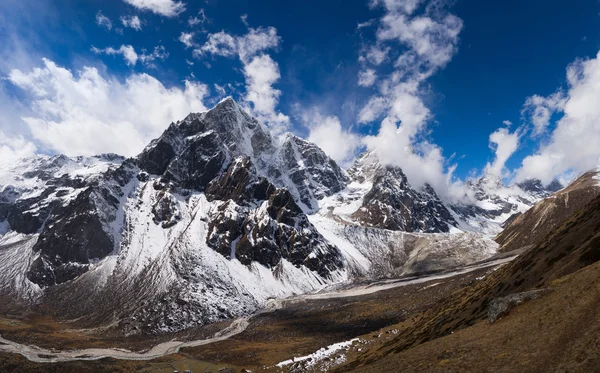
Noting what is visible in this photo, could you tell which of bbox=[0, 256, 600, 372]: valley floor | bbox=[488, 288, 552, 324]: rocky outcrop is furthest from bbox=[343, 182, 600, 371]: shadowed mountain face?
bbox=[0, 256, 600, 372]: valley floor

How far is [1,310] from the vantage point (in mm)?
192750

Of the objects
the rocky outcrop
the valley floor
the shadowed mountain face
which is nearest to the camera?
the valley floor

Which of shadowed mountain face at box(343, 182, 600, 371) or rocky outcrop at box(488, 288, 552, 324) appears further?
shadowed mountain face at box(343, 182, 600, 371)

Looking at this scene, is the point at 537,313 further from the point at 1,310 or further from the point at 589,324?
the point at 1,310

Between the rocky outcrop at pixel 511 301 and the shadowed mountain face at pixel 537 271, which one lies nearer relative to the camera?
the rocky outcrop at pixel 511 301

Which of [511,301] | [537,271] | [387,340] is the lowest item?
[387,340]

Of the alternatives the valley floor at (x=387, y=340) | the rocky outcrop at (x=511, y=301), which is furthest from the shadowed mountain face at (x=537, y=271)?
the valley floor at (x=387, y=340)

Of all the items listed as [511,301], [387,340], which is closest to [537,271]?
[511,301]

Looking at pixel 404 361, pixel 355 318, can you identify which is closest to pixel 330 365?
pixel 404 361

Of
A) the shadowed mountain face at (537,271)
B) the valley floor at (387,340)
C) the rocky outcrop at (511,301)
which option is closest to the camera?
the valley floor at (387,340)

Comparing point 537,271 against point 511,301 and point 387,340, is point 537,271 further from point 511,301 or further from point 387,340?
point 387,340

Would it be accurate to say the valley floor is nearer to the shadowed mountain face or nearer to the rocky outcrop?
the rocky outcrop

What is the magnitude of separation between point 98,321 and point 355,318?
419ft

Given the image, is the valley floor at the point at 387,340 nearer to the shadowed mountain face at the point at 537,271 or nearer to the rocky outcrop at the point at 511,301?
the rocky outcrop at the point at 511,301
